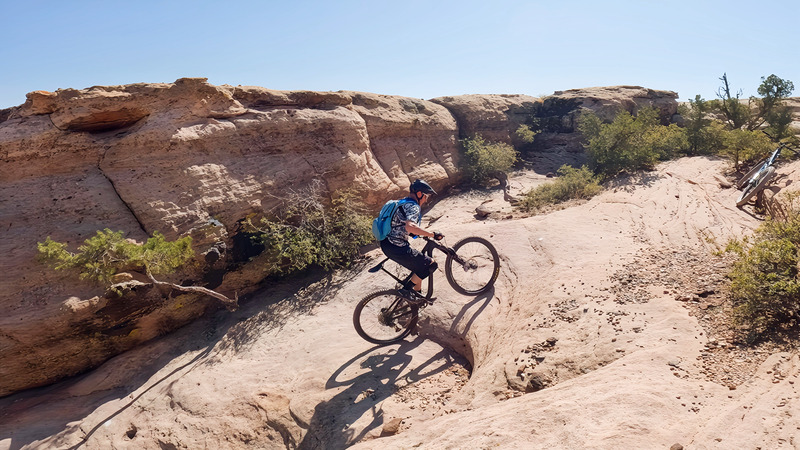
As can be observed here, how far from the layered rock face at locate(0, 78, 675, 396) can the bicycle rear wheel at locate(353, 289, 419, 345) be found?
3.62 meters

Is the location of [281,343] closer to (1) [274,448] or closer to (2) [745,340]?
(1) [274,448]

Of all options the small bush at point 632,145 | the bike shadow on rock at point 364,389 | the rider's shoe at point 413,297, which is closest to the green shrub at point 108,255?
the bike shadow on rock at point 364,389

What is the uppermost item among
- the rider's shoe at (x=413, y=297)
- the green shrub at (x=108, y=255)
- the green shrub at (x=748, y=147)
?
the green shrub at (x=748, y=147)

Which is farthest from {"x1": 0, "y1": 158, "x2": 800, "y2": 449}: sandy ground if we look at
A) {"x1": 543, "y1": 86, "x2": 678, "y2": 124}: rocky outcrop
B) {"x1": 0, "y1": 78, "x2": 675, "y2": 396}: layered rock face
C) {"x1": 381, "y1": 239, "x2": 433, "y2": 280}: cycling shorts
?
{"x1": 543, "y1": 86, "x2": 678, "y2": 124}: rocky outcrop

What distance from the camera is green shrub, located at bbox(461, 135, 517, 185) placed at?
43.5ft

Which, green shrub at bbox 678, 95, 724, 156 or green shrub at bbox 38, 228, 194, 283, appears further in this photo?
green shrub at bbox 678, 95, 724, 156

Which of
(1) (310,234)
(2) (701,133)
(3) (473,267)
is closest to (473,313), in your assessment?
(3) (473,267)

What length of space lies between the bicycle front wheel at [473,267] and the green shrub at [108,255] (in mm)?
4382

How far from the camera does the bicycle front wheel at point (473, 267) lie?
6363 mm

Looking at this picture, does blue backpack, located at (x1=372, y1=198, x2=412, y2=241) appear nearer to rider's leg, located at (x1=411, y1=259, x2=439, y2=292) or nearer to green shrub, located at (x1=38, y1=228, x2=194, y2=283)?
rider's leg, located at (x1=411, y1=259, x2=439, y2=292)

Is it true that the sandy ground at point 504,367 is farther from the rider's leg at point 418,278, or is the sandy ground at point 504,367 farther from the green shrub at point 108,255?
the green shrub at point 108,255

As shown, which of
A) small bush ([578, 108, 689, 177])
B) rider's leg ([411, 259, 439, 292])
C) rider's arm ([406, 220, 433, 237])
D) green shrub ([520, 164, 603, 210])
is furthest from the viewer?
small bush ([578, 108, 689, 177])

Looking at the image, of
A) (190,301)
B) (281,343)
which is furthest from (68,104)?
(281,343)

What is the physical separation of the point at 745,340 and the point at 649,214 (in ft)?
14.3
